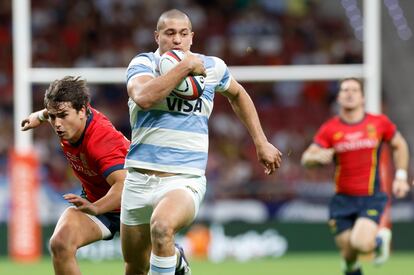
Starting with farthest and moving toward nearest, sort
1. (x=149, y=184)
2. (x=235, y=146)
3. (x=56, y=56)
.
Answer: (x=56, y=56) < (x=235, y=146) < (x=149, y=184)

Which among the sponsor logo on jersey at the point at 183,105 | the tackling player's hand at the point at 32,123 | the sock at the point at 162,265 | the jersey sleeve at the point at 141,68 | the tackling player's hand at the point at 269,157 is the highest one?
the jersey sleeve at the point at 141,68

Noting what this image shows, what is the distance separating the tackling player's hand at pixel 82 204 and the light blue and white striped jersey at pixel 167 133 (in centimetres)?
37

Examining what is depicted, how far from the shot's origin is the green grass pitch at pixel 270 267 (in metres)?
11.8

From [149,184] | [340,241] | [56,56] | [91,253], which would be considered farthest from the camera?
[56,56]

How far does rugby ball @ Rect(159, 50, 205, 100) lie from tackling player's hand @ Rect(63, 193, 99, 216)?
0.88 metres

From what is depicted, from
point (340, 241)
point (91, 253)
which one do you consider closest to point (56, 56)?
point (91, 253)

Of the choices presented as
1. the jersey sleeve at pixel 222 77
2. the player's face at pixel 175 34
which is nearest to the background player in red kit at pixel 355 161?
the jersey sleeve at pixel 222 77

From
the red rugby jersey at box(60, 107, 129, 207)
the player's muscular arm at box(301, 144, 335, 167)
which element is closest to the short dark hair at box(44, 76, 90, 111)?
the red rugby jersey at box(60, 107, 129, 207)

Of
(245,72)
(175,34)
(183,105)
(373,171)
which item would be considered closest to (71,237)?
(183,105)

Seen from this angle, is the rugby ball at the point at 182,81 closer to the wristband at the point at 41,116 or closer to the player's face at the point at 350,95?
the wristband at the point at 41,116

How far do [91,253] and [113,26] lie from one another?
5.51 meters

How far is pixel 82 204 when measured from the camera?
652 cm

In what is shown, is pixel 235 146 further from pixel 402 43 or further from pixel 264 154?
pixel 264 154

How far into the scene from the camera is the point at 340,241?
10.0 m
